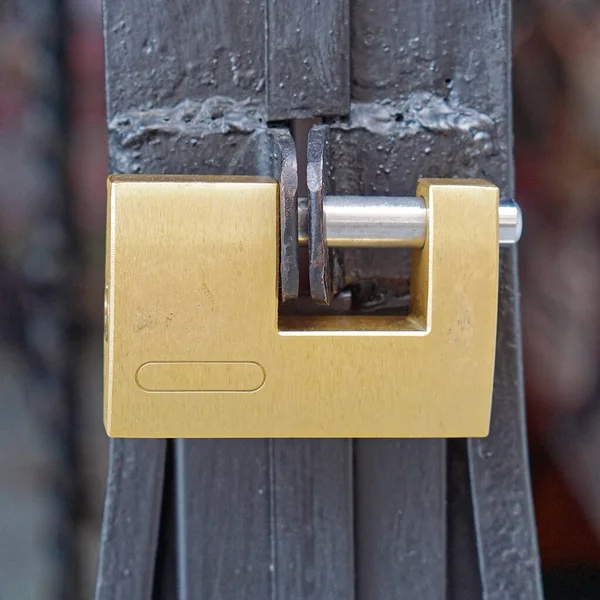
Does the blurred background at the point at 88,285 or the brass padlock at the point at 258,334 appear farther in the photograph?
the blurred background at the point at 88,285

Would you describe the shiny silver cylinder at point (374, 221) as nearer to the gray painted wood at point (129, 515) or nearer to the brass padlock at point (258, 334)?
the brass padlock at point (258, 334)

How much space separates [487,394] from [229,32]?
310 millimetres

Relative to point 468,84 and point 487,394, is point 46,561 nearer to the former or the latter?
point 487,394

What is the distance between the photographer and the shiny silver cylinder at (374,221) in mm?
310

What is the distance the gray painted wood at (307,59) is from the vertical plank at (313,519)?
258 millimetres

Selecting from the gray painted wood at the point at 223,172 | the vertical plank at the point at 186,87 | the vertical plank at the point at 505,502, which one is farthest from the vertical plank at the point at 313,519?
the vertical plank at the point at 186,87

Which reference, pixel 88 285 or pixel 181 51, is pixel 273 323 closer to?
pixel 181 51

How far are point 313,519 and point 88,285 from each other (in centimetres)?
34

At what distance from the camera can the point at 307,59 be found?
37 centimetres

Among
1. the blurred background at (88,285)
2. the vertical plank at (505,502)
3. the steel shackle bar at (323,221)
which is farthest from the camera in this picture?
the blurred background at (88,285)

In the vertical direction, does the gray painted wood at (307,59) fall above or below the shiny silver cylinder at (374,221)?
above

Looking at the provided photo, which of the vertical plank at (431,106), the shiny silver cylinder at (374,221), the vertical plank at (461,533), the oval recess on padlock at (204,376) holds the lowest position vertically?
the vertical plank at (461,533)

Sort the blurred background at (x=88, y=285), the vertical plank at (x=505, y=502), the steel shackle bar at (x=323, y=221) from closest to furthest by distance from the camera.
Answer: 1. the steel shackle bar at (x=323, y=221)
2. the vertical plank at (x=505, y=502)
3. the blurred background at (x=88, y=285)

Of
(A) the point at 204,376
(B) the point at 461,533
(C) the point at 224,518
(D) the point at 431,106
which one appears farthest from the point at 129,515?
(D) the point at 431,106
